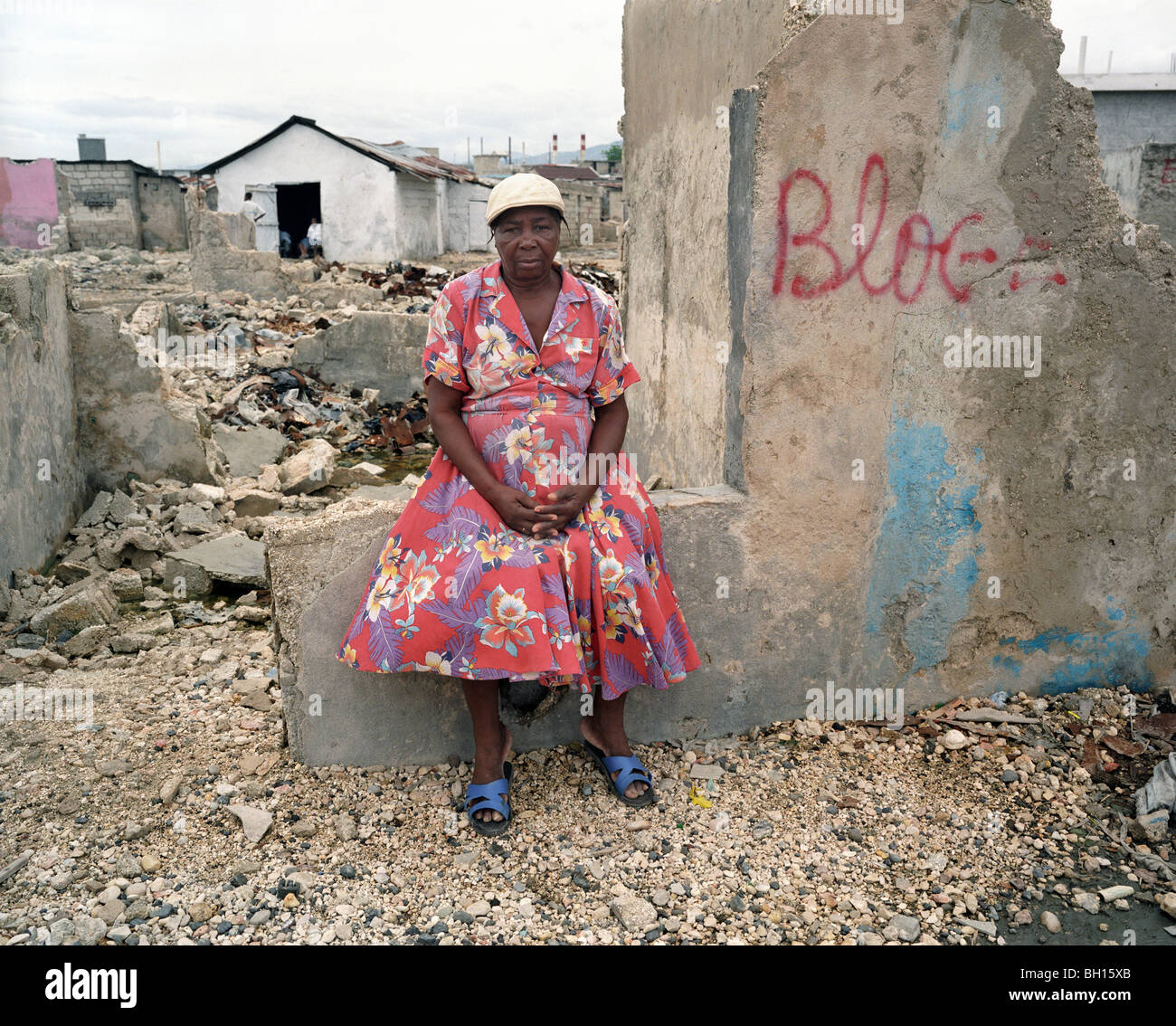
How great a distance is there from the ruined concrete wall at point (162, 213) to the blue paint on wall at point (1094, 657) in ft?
99.4

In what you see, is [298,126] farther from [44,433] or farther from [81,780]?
[81,780]

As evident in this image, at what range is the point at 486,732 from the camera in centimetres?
289

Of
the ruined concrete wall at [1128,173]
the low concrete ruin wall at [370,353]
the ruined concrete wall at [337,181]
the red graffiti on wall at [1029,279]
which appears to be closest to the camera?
the red graffiti on wall at [1029,279]

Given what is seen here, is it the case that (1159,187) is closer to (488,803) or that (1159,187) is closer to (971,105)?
(971,105)

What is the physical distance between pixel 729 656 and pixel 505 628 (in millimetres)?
1000

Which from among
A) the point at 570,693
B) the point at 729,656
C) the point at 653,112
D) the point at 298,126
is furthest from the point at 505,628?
the point at 298,126

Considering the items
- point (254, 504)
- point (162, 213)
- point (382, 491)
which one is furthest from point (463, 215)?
point (254, 504)

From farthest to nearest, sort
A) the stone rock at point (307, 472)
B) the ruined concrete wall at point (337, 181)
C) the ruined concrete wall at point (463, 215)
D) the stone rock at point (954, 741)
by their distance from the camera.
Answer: the ruined concrete wall at point (463, 215)
the ruined concrete wall at point (337, 181)
the stone rock at point (307, 472)
the stone rock at point (954, 741)

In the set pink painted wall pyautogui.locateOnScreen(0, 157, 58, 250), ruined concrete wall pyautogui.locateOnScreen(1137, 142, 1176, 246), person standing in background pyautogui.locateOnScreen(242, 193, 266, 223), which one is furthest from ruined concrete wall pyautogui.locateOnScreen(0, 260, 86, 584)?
pink painted wall pyautogui.locateOnScreen(0, 157, 58, 250)

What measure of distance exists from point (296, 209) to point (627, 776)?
28.0 meters

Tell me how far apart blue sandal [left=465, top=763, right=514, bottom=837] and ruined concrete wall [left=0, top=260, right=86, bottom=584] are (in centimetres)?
298

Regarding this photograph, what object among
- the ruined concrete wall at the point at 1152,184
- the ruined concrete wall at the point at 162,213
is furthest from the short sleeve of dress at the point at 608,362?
the ruined concrete wall at the point at 162,213

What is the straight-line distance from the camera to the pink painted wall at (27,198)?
25.9 meters

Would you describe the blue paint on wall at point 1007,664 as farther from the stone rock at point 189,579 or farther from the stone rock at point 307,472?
the stone rock at point 307,472
